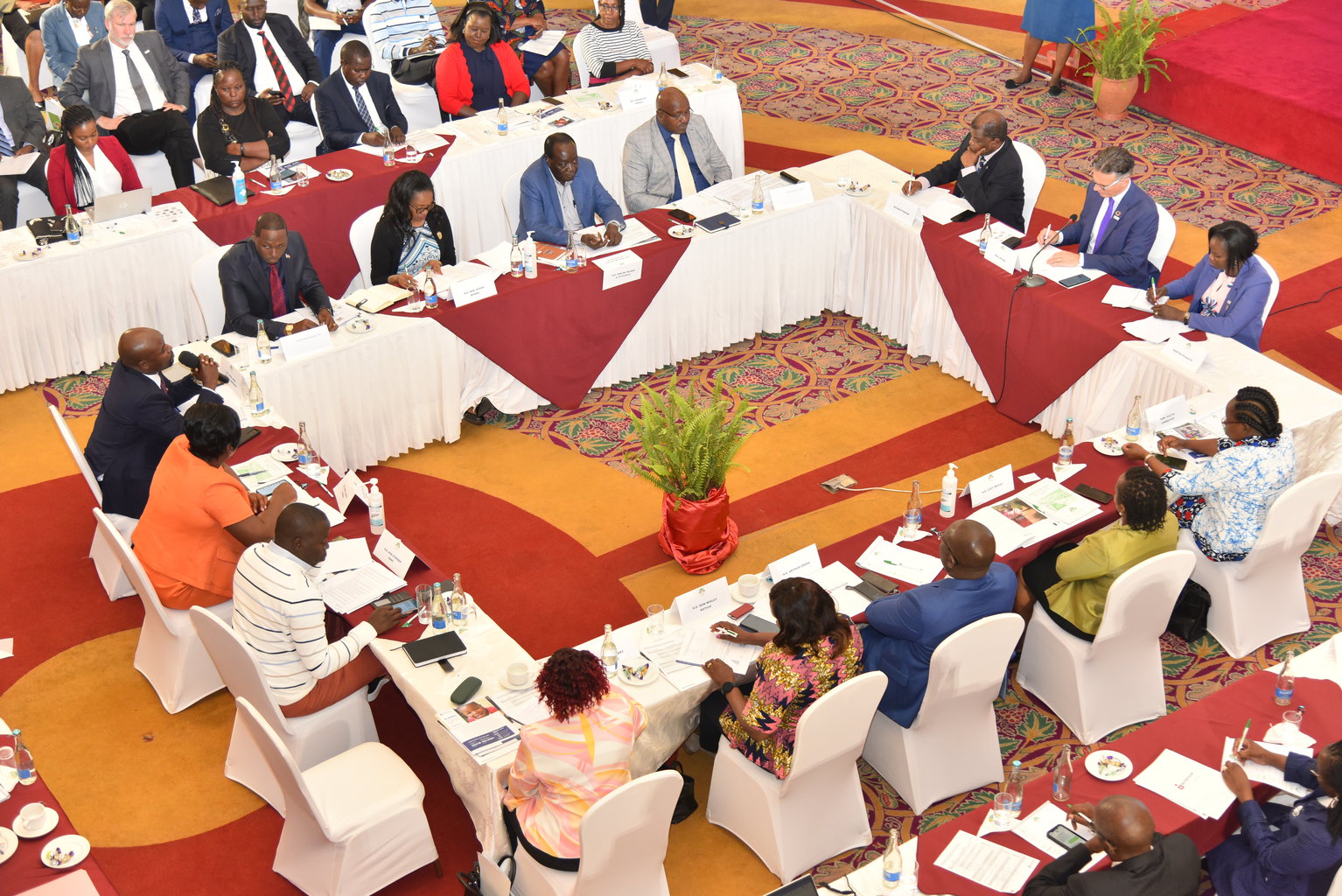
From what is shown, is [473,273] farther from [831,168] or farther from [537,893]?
[537,893]

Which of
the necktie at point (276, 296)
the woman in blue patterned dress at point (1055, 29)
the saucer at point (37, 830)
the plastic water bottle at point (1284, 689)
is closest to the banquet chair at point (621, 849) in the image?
the saucer at point (37, 830)

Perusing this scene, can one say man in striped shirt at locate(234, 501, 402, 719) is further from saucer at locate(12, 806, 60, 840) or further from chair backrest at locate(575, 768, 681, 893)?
chair backrest at locate(575, 768, 681, 893)

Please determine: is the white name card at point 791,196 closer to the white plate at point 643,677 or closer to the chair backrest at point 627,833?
the white plate at point 643,677

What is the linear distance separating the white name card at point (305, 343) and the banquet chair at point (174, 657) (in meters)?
1.37

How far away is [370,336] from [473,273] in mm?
745

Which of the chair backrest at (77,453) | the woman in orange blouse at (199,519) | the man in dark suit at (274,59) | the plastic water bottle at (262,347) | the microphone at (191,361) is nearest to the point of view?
the woman in orange blouse at (199,519)

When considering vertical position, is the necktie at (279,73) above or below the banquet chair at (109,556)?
above

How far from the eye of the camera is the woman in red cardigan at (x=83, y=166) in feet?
26.2

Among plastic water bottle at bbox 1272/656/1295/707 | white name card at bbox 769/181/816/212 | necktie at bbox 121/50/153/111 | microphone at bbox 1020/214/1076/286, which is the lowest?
plastic water bottle at bbox 1272/656/1295/707

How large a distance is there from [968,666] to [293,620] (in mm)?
2446

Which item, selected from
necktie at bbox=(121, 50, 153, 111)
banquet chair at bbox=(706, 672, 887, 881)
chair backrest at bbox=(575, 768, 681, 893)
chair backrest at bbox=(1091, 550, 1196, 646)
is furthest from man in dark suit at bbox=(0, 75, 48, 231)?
chair backrest at bbox=(1091, 550, 1196, 646)

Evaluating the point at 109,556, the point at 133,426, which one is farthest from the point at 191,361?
the point at 109,556

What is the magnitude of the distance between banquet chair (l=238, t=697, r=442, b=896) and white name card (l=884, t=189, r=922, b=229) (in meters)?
4.55

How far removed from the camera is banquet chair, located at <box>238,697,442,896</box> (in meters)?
4.59
